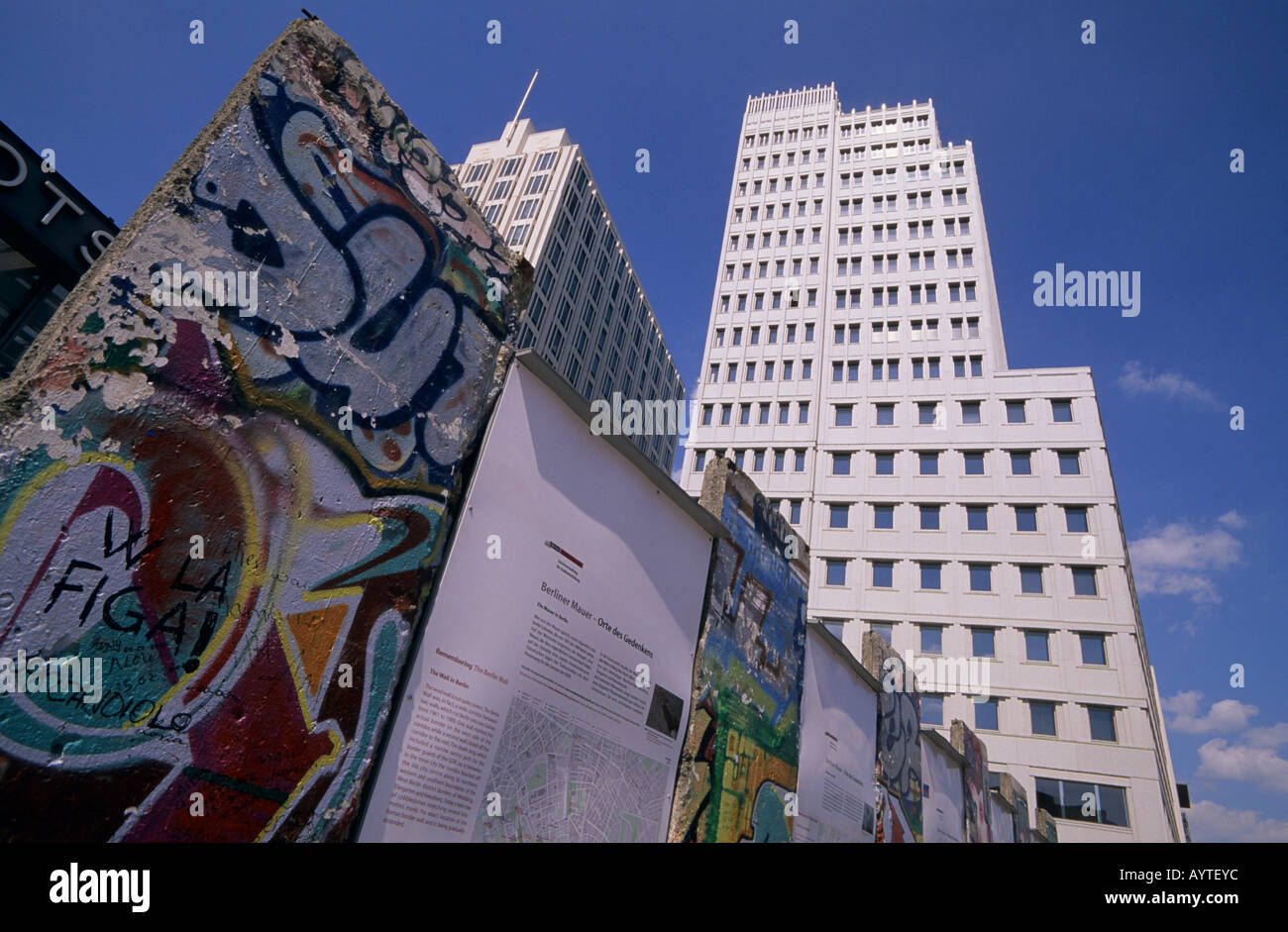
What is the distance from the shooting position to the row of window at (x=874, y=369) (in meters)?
38.8

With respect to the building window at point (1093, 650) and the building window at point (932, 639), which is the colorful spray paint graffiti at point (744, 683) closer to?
the building window at point (932, 639)

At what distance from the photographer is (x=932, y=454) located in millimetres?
36625

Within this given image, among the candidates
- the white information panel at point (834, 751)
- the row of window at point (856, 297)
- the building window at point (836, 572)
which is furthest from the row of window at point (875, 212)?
the white information panel at point (834, 751)

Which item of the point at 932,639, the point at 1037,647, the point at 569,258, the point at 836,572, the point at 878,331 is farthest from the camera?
the point at 569,258

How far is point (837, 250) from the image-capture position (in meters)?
47.6

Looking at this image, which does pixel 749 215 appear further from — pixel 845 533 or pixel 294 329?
pixel 294 329

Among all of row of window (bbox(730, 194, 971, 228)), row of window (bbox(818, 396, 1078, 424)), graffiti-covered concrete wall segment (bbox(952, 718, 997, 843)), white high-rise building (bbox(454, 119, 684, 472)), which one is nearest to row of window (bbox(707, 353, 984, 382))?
row of window (bbox(818, 396, 1078, 424))

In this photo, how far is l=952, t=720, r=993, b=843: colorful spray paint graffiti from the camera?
1436cm

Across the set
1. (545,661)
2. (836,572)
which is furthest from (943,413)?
(545,661)

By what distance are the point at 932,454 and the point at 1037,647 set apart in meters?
11.0

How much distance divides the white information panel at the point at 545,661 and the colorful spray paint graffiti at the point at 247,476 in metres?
0.29

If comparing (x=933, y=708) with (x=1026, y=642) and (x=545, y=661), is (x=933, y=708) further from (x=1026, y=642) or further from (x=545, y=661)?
(x=545, y=661)
